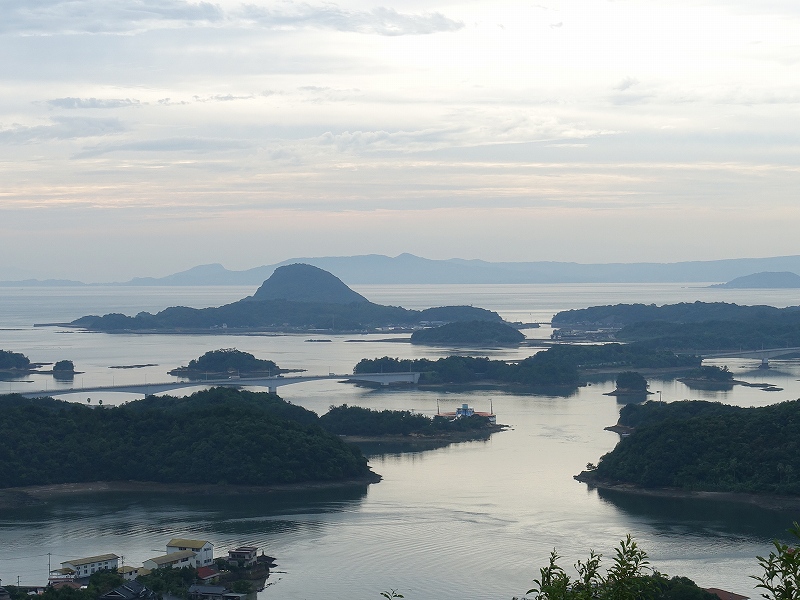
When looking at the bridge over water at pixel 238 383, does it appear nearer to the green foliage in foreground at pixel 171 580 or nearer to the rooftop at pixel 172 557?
the rooftop at pixel 172 557

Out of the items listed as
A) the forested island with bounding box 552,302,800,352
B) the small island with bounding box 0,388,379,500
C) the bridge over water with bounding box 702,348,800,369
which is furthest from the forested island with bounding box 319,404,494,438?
the bridge over water with bounding box 702,348,800,369

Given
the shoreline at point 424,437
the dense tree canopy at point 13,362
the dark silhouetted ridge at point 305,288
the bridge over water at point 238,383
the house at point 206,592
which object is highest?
the dark silhouetted ridge at point 305,288

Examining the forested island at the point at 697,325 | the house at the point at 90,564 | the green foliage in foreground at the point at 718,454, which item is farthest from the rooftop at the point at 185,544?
the forested island at the point at 697,325

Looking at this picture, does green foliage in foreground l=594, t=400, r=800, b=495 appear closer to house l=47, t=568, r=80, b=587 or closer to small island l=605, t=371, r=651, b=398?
house l=47, t=568, r=80, b=587

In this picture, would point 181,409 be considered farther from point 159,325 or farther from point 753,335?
point 159,325

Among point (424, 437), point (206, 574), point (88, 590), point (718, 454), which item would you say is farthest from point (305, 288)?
point (88, 590)

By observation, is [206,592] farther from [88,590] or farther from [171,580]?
[88,590]
